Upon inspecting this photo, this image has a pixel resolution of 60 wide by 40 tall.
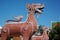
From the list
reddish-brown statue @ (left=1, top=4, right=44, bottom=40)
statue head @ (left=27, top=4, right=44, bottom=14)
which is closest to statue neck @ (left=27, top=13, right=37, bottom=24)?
reddish-brown statue @ (left=1, top=4, right=44, bottom=40)

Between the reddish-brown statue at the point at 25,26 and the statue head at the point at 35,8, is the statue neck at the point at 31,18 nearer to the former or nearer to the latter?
the reddish-brown statue at the point at 25,26

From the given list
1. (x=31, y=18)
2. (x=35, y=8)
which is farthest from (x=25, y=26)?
(x=35, y=8)

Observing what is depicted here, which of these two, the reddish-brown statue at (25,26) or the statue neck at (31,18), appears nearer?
the reddish-brown statue at (25,26)

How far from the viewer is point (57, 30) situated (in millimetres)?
25078

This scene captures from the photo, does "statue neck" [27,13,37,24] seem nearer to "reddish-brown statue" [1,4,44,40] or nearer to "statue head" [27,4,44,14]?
"reddish-brown statue" [1,4,44,40]

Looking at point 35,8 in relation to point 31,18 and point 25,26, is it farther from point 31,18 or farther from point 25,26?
point 25,26

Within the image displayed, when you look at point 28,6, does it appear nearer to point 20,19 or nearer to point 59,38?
point 20,19

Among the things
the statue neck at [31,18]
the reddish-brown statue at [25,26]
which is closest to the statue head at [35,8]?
the reddish-brown statue at [25,26]

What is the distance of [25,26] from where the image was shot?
58.9 ft

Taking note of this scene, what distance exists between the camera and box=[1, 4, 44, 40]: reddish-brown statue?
58.8 feet

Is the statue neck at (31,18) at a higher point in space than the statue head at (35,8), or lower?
lower

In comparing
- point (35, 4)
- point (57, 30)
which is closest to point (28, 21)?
point (35, 4)

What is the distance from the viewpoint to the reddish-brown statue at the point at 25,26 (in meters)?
17.9

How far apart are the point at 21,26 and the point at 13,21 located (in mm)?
762
